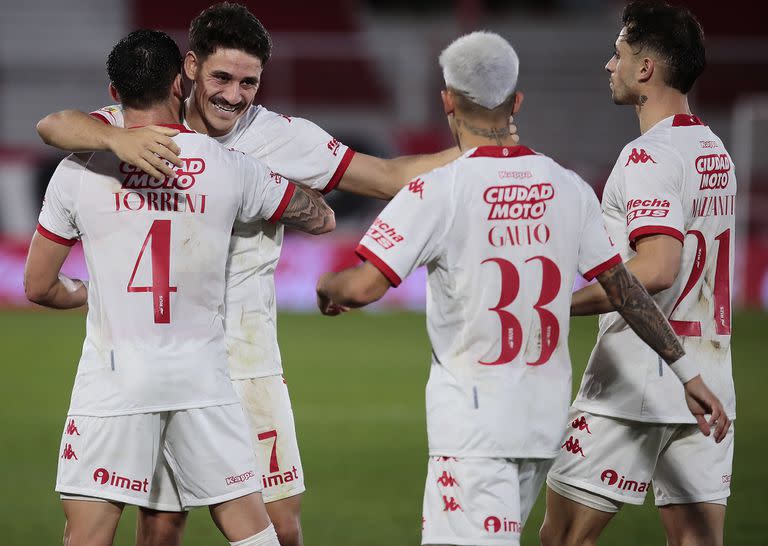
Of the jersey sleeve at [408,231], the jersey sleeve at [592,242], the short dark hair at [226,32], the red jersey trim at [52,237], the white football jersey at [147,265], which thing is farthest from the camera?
the short dark hair at [226,32]

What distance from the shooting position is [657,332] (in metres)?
3.75

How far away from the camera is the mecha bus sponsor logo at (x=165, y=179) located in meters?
3.75

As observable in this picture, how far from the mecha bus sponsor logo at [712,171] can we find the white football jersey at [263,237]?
1.34 metres

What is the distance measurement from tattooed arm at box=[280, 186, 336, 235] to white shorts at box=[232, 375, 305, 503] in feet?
2.02

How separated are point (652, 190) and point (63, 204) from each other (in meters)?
2.04

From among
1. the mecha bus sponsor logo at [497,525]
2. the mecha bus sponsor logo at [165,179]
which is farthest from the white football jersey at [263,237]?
the mecha bus sponsor logo at [497,525]

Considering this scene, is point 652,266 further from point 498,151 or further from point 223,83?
point 223,83

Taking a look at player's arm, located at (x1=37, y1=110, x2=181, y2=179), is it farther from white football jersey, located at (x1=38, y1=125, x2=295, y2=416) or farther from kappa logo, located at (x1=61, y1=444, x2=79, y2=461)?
kappa logo, located at (x1=61, y1=444, x2=79, y2=461)

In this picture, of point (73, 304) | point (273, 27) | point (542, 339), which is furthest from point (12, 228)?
point (542, 339)

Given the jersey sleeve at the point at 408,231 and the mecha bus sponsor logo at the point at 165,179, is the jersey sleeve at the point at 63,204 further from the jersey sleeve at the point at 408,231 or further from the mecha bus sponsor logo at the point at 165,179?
the jersey sleeve at the point at 408,231

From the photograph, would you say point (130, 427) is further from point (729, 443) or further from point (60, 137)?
point (729, 443)

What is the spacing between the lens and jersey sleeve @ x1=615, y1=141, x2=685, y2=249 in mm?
4012

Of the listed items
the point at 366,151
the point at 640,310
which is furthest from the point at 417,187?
the point at 366,151

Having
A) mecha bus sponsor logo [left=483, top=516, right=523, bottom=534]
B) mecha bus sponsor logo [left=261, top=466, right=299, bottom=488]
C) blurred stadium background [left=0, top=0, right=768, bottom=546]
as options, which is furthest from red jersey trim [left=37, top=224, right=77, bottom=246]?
blurred stadium background [left=0, top=0, right=768, bottom=546]
